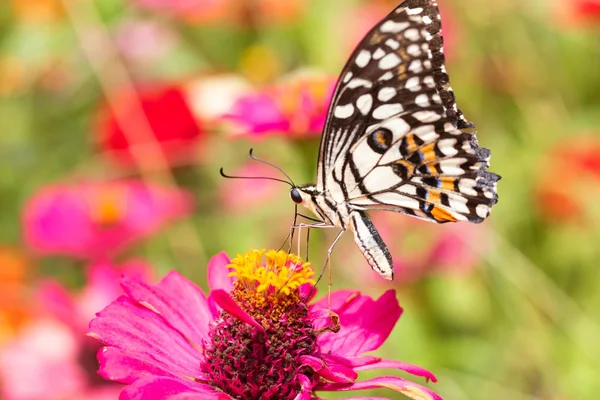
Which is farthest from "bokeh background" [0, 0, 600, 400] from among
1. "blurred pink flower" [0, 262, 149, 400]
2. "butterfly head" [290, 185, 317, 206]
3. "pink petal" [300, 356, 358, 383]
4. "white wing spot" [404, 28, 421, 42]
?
"pink petal" [300, 356, 358, 383]

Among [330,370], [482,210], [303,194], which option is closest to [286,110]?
[303,194]

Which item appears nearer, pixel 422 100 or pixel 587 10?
pixel 422 100

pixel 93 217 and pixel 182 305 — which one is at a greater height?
pixel 93 217

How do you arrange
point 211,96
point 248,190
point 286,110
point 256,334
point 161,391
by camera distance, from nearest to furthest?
point 161,391, point 256,334, point 286,110, point 211,96, point 248,190

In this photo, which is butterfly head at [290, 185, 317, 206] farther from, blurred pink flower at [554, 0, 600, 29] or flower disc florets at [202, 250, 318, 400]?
blurred pink flower at [554, 0, 600, 29]

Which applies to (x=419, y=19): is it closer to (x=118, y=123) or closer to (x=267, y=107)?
(x=267, y=107)

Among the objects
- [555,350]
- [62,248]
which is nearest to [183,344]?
[62,248]

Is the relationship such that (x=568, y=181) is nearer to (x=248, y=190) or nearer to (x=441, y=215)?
(x=248, y=190)
